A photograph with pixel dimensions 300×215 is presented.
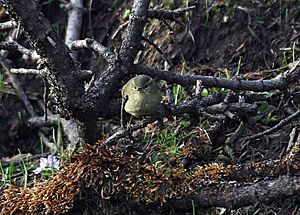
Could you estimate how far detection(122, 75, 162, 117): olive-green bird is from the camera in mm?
2688

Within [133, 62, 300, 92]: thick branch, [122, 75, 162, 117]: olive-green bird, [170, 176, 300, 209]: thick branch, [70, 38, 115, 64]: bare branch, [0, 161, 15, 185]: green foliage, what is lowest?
[0, 161, 15, 185]: green foliage

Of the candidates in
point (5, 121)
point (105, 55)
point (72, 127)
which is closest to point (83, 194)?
point (105, 55)

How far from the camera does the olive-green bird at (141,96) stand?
106 inches

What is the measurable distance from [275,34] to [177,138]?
1.21m

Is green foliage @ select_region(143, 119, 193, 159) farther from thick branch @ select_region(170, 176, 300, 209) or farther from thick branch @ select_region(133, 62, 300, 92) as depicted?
thick branch @ select_region(170, 176, 300, 209)

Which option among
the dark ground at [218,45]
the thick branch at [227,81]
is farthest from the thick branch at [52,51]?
the dark ground at [218,45]

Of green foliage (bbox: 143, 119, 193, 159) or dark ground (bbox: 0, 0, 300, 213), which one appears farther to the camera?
dark ground (bbox: 0, 0, 300, 213)

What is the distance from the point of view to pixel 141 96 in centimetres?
269

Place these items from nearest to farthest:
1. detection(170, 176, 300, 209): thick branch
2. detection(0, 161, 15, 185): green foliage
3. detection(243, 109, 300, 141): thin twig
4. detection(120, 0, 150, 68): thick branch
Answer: detection(170, 176, 300, 209): thick branch < detection(120, 0, 150, 68): thick branch < detection(243, 109, 300, 141): thin twig < detection(0, 161, 15, 185): green foliage

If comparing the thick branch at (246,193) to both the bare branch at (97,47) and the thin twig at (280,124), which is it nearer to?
the thin twig at (280,124)

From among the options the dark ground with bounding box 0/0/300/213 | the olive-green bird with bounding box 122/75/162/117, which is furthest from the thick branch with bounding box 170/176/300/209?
the dark ground with bounding box 0/0/300/213

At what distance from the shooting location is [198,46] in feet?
13.3

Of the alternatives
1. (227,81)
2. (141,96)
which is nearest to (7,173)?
(141,96)

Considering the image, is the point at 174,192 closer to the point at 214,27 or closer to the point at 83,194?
the point at 83,194
